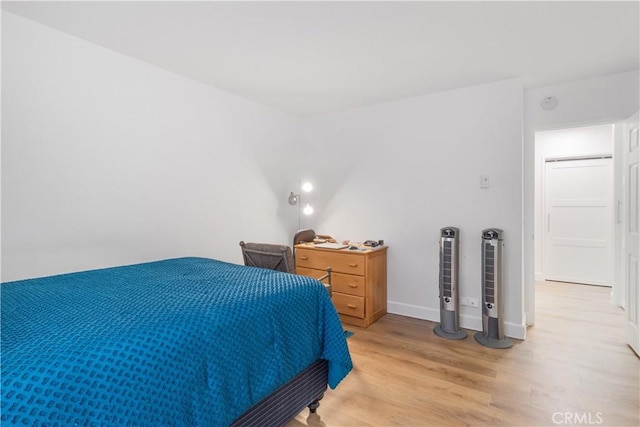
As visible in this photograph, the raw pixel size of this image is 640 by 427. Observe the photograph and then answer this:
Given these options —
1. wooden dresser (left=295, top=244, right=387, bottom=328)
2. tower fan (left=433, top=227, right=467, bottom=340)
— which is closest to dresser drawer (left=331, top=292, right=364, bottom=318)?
wooden dresser (left=295, top=244, right=387, bottom=328)

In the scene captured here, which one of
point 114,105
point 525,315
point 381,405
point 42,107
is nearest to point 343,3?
point 114,105

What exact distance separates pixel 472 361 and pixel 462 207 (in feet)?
4.56

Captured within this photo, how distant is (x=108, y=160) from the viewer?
2.33 meters

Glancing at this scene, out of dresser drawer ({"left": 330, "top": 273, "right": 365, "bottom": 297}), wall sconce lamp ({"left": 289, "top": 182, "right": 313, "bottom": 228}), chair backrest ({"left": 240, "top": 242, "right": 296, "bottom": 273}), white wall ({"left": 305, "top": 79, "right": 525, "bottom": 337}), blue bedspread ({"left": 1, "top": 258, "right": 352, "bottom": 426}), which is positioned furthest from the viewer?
wall sconce lamp ({"left": 289, "top": 182, "right": 313, "bottom": 228})

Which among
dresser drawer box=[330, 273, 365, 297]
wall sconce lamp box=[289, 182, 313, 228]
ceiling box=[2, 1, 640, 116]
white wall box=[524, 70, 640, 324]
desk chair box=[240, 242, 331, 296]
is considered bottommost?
dresser drawer box=[330, 273, 365, 297]

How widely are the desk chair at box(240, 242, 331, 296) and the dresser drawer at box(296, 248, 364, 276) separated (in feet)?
2.94

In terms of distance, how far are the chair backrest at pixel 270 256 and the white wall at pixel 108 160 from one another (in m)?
0.81

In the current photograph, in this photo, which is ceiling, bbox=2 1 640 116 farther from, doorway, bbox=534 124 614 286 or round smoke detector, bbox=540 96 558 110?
doorway, bbox=534 124 614 286

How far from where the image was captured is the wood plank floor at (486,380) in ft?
5.83

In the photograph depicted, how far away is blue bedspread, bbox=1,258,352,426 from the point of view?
0.86 meters

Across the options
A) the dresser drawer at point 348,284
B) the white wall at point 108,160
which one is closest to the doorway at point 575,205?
the dresser drawer at point 348,284

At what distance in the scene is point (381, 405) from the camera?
1.89 meters

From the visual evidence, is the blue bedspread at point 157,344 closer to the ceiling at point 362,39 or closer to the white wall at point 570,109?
the ceiling at point 362,39

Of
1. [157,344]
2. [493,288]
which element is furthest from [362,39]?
[493,288]
